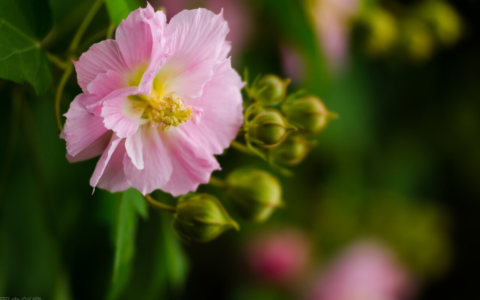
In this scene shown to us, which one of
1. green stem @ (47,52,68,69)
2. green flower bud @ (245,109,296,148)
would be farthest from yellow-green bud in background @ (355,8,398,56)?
green stem @ (47,52,68,69)

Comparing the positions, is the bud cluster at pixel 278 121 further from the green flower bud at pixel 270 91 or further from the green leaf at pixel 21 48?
the green leaf at pixel 21 48

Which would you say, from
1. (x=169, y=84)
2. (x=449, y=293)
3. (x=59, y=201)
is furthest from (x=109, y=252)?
(x=449, y=293)

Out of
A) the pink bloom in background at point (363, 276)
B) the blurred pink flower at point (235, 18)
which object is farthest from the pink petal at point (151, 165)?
the pink bloom in background at point (363, 276)

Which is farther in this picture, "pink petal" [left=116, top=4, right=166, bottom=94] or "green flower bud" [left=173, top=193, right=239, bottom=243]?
"green flower bud" [left=173, top=193, right=239, bottom=243]

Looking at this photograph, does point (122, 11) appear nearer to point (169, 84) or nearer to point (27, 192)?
point (169, 84)

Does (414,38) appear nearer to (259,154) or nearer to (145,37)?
(259,154)

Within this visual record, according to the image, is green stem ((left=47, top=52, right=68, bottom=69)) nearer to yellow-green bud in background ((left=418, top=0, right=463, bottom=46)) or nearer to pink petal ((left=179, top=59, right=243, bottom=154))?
pink petal ((left=179, top=59, right=243, bottom=154))

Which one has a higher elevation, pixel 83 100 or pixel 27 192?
Result: pixel 83 100
